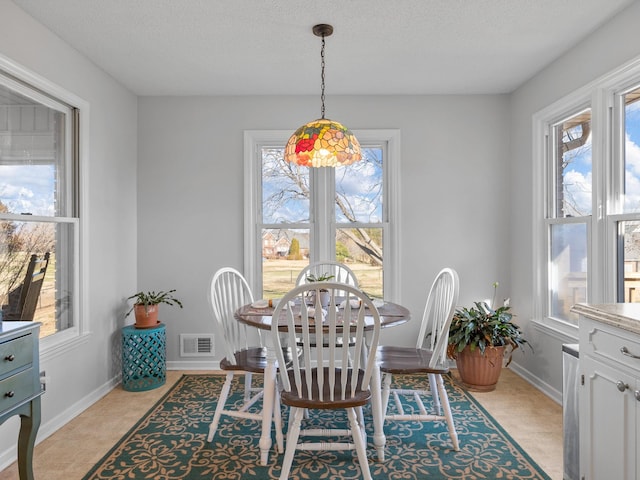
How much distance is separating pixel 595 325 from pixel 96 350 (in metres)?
3.23

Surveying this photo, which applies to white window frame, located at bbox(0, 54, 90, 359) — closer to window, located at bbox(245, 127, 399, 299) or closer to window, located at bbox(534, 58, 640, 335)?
window, located at bbox(245, 127, 399, 299)

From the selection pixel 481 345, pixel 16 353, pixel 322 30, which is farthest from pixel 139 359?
pixel 322 30

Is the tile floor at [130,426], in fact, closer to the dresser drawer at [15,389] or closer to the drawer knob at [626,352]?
the dresser drawer at [15,389]

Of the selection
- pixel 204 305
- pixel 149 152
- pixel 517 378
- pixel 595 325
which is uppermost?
pixel 149 152

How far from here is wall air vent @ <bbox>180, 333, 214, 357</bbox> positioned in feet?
12.8

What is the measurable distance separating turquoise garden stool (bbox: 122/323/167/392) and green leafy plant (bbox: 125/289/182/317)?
21 cm

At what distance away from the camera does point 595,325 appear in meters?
1.70

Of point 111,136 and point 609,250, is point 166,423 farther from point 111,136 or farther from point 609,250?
point 609,250

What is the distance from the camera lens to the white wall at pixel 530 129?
→ 2514 mm

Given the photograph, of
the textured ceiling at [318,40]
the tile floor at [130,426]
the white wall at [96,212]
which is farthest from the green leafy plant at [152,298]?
the textured ceiling at [318,40]

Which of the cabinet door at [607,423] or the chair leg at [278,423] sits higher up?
the cabinet door at [607,423]

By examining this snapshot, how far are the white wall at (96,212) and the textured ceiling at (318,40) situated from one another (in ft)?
0.42

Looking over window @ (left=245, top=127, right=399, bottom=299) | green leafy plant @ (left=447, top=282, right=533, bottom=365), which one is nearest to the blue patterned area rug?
green leafy plant @ (left=447, top=282, right=533, bottom=365)

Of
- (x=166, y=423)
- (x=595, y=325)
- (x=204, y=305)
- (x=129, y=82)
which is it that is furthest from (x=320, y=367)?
(x=129, y=82)
